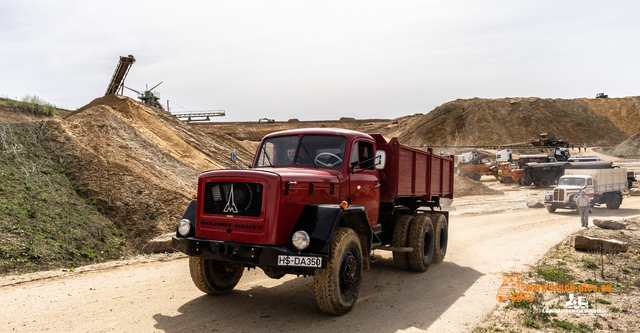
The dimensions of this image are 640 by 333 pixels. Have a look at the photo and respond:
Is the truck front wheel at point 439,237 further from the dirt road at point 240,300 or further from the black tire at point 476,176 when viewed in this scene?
the black tire at point 476,176

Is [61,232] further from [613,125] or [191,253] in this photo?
[613,125]

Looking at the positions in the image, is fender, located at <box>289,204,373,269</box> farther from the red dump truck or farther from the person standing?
the person standing

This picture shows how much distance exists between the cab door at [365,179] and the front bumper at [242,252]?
186 cm

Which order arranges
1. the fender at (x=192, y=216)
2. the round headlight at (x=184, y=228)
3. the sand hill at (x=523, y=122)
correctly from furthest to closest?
the sand hill at (x=523, y=122), the fender at (x=192, y=216), the round headlight at (x=184, y=228)

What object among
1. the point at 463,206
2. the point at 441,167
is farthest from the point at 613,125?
the point at 441,167

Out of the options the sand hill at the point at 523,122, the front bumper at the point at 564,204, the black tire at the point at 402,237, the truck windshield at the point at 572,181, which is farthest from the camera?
the sand hill at the point at 523,122

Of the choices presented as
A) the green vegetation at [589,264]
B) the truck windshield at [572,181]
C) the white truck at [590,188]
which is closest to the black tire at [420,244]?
the green vegetation at [589,264]

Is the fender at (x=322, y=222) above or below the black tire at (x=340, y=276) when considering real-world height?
above

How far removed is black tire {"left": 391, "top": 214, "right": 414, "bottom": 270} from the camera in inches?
352

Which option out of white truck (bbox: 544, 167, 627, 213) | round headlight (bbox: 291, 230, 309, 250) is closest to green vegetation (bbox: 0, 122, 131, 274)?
round headlight (bbox: 291, 230, 309, 250)

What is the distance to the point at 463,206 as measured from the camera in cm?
2456

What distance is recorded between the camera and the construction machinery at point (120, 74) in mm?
30594

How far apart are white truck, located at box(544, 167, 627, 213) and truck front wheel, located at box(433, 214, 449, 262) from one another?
1338cm

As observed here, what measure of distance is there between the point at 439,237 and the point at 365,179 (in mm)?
4154
